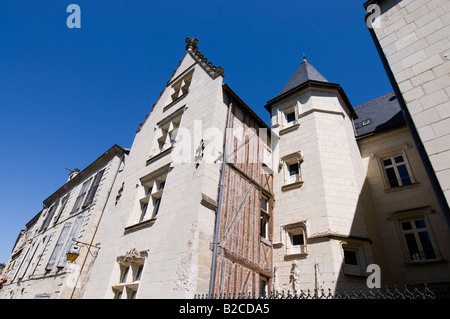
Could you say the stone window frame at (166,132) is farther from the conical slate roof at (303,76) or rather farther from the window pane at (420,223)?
the window pane at (420,223)

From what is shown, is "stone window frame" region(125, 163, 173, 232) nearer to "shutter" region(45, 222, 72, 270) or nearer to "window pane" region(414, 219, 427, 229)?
"shutter" region(45, 222, 72, 270)

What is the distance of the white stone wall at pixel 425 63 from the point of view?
364 cm

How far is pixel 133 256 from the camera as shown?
23.8 ft

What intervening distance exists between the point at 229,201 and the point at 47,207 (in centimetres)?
1821

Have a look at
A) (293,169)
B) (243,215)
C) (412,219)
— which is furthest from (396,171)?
(243,215)

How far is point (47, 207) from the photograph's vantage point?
63.0 feet

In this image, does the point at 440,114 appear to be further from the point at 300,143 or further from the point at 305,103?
the point at 305,103

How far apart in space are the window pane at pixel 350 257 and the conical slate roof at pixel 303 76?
741cm

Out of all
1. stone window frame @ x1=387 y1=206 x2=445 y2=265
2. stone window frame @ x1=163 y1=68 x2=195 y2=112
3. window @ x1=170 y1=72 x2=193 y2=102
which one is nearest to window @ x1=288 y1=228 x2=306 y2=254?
stone window frame @ x1=387 y1=206 x2=445 y2=265

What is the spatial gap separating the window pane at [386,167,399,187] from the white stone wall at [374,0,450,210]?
6356mm

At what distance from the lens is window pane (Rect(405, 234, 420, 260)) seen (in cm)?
789
